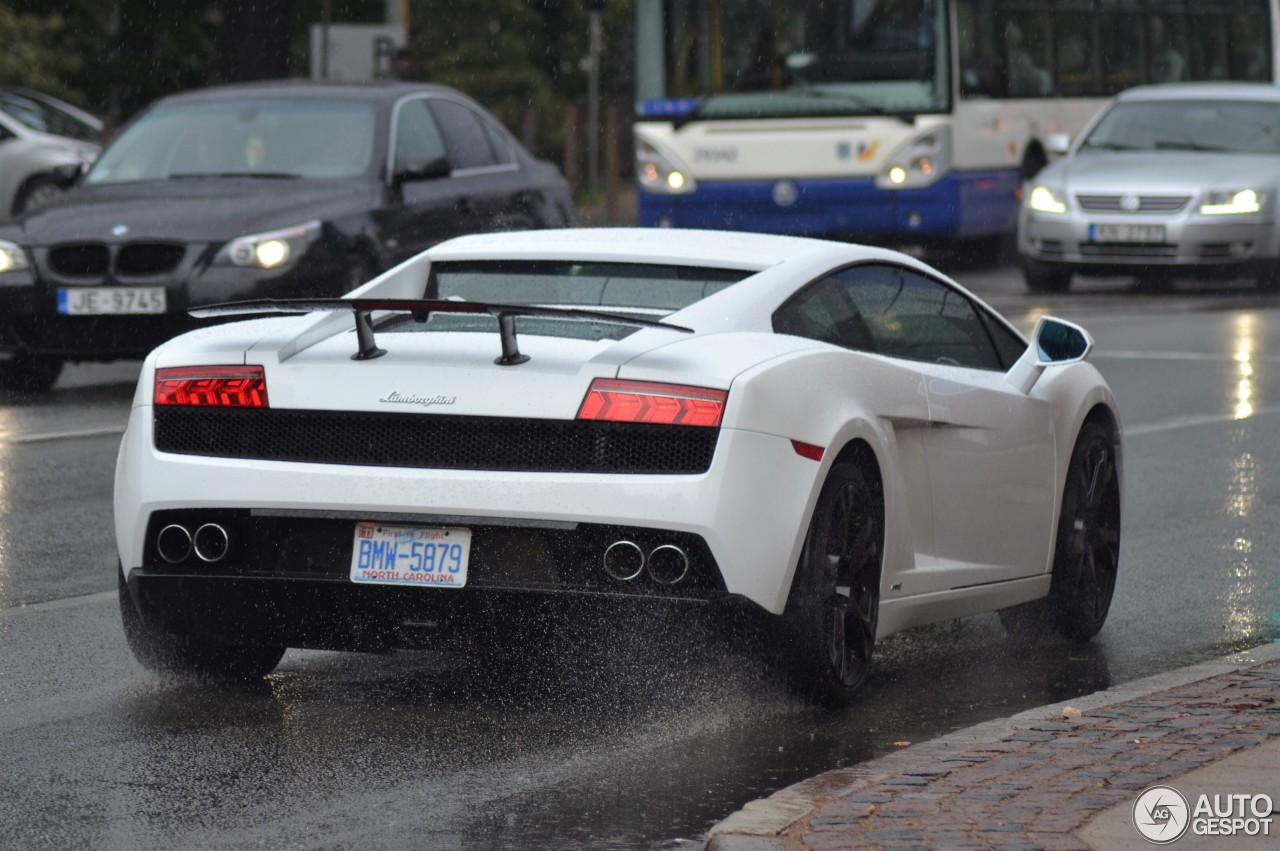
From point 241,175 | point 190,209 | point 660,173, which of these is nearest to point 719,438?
point 190,209

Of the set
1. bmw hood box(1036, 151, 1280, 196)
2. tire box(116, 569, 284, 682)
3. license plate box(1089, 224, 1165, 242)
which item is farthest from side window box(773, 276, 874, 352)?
bmw hood box(1036, 151, 1280, 196)

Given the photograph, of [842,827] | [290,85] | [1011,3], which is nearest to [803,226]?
[1011,3]

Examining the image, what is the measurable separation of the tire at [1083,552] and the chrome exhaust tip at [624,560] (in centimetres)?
216

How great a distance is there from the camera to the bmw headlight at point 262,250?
13.8 metres

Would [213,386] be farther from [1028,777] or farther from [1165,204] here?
[1165,204]

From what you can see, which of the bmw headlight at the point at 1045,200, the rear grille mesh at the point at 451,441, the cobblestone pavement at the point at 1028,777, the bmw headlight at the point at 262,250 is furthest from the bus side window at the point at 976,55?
the rear grille mesh at the point at 451,441

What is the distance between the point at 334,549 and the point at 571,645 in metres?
0.63

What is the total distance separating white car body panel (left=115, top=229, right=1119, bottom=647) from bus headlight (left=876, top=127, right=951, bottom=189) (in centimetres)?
1716

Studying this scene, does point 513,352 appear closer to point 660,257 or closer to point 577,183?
point 660,257

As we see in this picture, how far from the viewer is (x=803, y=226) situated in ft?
81.1

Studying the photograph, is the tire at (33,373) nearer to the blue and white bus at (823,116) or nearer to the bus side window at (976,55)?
the blue and white bus at (823,116)

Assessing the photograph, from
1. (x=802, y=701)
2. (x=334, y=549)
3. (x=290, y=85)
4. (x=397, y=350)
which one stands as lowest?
(x=802, y=701)

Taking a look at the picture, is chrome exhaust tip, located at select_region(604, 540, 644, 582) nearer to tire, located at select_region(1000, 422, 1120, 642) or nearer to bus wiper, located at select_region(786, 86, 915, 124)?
tire, located at select_region(1000, 422, 1120, 642)

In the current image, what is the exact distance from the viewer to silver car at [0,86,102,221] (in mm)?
23656
